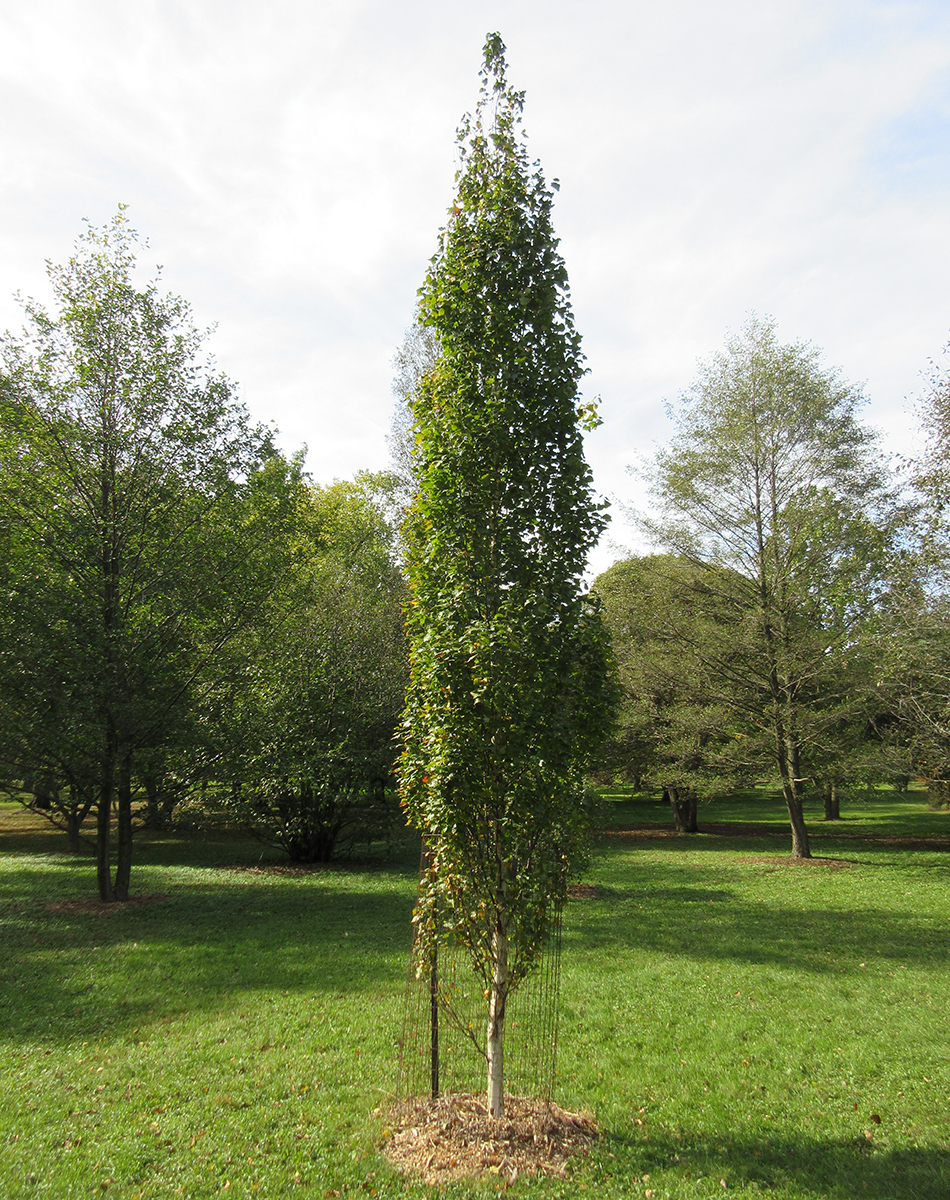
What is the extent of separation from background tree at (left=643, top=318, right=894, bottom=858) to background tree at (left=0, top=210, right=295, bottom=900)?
1017 centimetres

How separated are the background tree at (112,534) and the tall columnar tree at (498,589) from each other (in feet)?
28.0

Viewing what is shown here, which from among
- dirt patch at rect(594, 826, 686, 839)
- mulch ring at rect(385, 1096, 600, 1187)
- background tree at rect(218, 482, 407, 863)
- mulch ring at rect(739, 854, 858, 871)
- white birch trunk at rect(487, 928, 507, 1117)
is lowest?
dirt patch at rect(594, 826, 686, 839)

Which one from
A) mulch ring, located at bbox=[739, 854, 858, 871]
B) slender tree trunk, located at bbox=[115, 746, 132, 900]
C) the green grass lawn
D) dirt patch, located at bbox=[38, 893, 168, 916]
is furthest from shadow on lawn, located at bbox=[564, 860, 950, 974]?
slender tree trunk, located at bbox=[115, 746, 132, 900]

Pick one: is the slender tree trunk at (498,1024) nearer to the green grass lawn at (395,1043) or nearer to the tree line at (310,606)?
the green grass lawn at (395,1043)

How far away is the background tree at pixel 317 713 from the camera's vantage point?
15852mm

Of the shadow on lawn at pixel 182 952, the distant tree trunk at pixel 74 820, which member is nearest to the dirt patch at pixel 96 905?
the shadow on lawn at pixel 182 952

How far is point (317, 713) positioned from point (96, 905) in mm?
6139

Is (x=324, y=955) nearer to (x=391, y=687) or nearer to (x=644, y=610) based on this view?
(x=391, y=687)

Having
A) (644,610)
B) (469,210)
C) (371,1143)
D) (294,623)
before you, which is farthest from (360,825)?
(469,210)

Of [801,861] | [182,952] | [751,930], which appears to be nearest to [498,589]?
[182,952]

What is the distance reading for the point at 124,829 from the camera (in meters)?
12.8

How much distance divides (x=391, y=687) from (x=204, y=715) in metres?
4.76

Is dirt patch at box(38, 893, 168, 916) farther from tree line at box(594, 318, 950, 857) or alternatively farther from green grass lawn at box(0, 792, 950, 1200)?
tree line at box(594, 318, 950, 857)

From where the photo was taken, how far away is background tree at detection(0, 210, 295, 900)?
11289 mm
